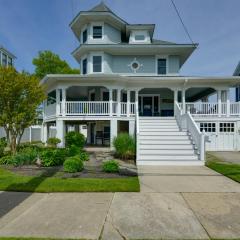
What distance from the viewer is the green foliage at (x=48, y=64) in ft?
133

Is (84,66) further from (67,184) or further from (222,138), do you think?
(67,184)

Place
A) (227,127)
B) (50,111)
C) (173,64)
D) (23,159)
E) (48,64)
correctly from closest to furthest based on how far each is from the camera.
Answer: (23,159)
(227,127)
(50,111)
(173,64)
(48,64)

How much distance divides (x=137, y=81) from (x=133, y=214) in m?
14.2

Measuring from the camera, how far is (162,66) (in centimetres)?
2147

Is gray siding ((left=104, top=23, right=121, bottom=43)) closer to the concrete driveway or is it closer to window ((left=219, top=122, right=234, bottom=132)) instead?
window ((left=219, top=122, right=234, bottom=132))

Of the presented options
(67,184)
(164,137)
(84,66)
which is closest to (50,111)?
(84,66)

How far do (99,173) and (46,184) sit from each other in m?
2.22

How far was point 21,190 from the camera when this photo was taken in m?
6.83

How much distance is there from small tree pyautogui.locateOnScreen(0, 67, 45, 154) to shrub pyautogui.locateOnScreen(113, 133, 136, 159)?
4620 mm

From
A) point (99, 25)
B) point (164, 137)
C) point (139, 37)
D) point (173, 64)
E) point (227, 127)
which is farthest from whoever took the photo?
point (139, 37)

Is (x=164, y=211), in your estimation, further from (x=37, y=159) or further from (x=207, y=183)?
(x=37, y=159)

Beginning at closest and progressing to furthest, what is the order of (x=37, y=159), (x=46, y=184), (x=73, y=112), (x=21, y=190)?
(x=21, y=190) < (x=46, y=184) < (x=37, y=159) < (x=73, y=112)

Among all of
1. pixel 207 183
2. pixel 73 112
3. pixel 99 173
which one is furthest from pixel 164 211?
pixel 73 112

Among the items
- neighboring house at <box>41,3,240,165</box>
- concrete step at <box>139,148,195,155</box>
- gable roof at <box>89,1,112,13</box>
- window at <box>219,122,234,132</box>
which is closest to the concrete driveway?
concrete step at <box>139,148,195,155</box>
